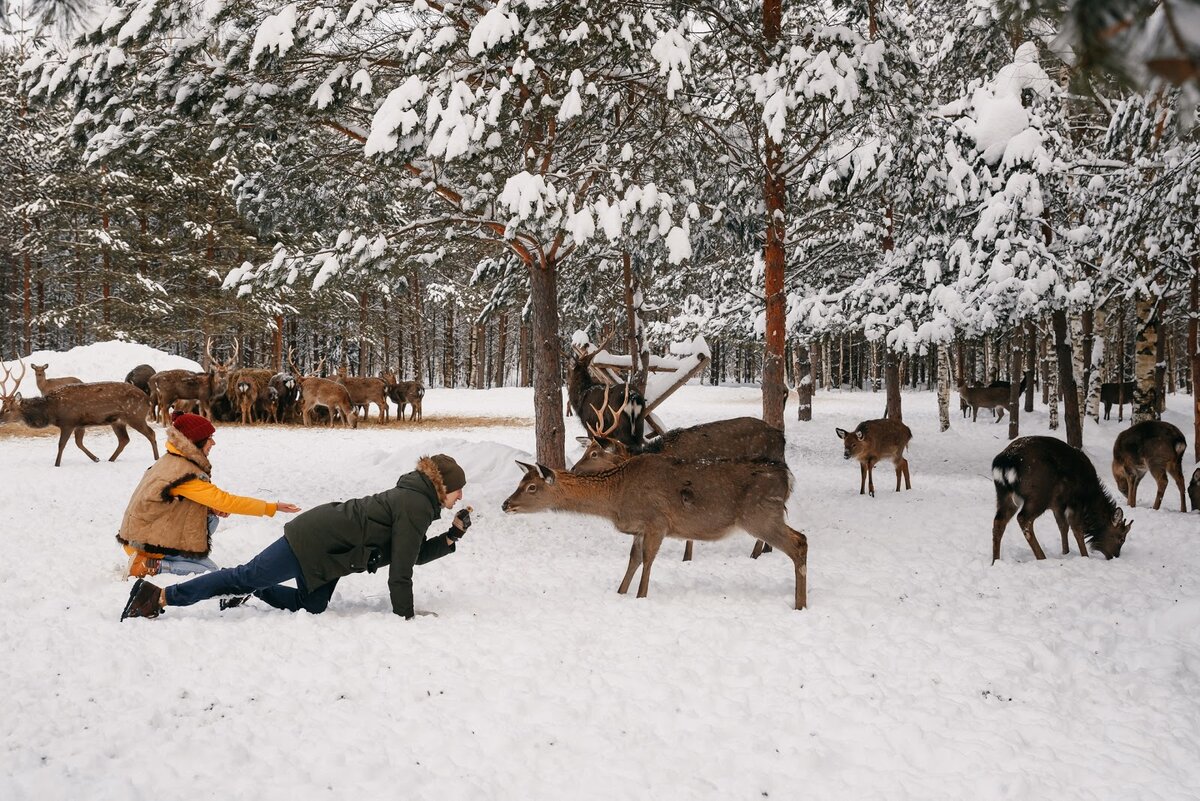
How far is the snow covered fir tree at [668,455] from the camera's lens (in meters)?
3.97

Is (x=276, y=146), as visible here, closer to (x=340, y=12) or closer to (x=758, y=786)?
(x=340, y=12)

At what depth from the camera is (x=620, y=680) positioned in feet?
16.0

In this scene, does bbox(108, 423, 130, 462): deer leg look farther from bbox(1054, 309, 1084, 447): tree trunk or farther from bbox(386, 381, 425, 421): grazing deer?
bbox(1054, 309, 1084, 447): tree trunk

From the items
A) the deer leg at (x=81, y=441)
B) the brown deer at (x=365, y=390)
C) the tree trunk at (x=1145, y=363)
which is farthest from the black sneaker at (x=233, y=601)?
the brown deer at (x=365, y=390)

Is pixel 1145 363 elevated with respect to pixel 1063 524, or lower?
elevated

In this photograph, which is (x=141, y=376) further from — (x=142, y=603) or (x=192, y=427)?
(x=142, y=603)

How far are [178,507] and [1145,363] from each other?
54.4 feet

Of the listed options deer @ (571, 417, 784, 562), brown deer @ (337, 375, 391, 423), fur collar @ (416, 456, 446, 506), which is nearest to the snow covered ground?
fur collar @ (416, 456, 446, 506)

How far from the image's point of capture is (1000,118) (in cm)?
1035

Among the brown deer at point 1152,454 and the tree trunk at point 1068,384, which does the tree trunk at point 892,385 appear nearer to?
the tree trunk at point 1068,384

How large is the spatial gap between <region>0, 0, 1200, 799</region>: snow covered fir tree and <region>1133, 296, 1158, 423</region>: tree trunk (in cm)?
9

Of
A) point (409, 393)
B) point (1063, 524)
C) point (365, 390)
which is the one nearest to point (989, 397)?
point (1063, 524)

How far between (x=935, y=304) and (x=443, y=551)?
35.3 feet

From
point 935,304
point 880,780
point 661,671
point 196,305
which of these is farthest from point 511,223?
point 196,305
